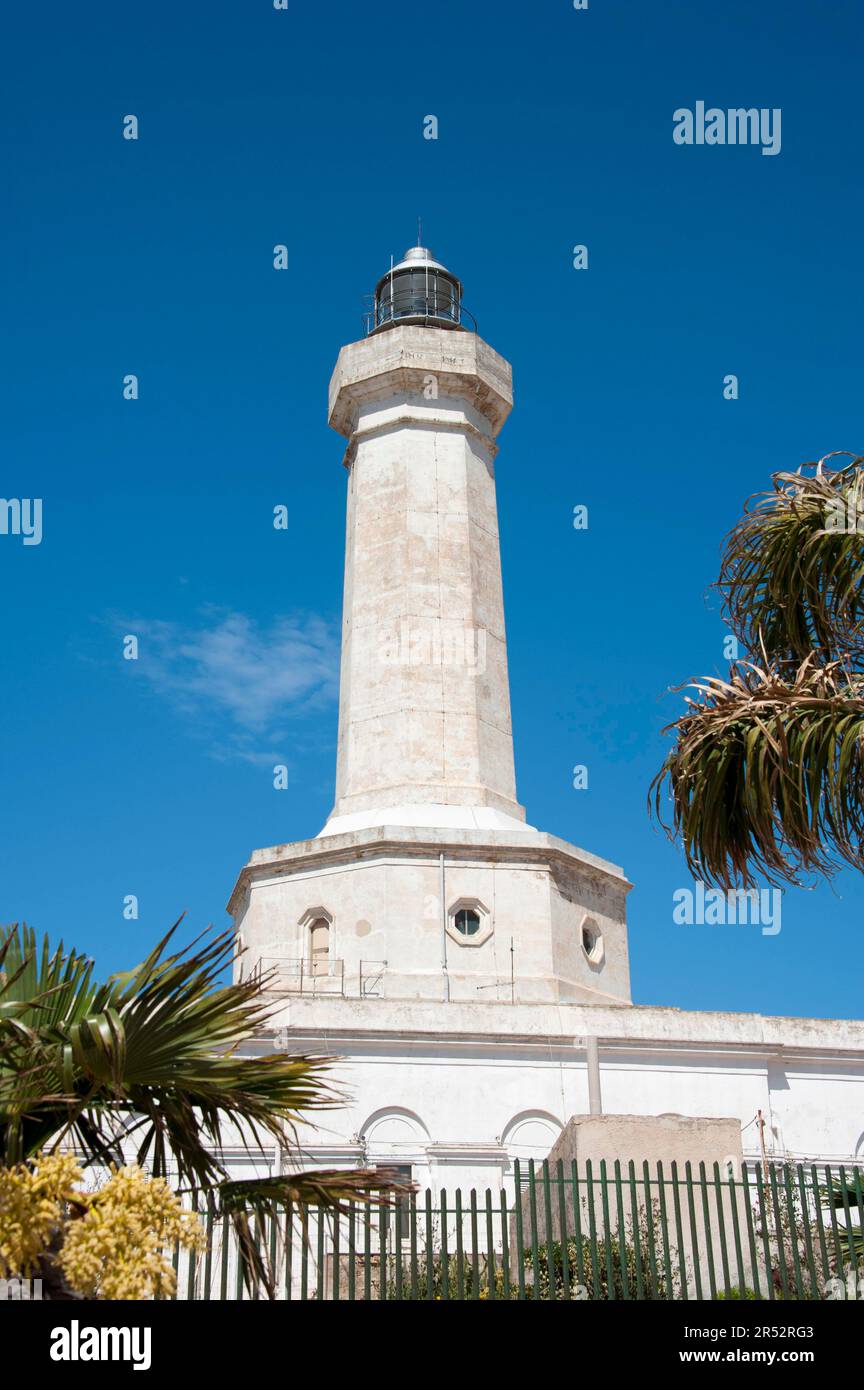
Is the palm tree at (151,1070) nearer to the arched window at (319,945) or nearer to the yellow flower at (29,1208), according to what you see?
the yellow flower at (29,1208)

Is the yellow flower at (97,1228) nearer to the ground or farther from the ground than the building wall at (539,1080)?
nearer to the ground

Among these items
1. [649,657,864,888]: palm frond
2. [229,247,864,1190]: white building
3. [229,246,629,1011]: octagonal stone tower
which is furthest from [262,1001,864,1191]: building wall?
[649,657,864,888]: palm frond

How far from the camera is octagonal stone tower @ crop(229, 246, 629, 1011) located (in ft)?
86.9

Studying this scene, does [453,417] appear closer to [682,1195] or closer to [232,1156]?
[232,1156]

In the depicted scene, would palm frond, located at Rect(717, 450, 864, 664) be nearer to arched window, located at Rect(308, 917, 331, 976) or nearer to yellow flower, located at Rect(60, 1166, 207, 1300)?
yellow flower, located at Rect(60, 1166, 207, 1300)

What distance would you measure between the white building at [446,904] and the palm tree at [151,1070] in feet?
40.9

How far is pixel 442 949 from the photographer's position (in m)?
26.2

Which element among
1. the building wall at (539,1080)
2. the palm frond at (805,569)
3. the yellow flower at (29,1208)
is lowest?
the yellow flower at (29,1208)

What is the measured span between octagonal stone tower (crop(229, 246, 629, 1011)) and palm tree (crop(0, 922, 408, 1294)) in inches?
606

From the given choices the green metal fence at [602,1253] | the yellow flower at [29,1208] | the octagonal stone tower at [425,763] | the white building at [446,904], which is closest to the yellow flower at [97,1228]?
the yellow flower at [29,1208]

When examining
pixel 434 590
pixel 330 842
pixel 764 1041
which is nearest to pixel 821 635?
pixel 764 1041

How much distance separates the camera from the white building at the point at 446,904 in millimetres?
22797
